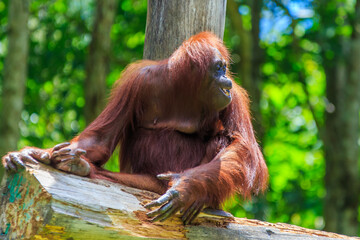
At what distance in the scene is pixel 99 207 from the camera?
2994 mm

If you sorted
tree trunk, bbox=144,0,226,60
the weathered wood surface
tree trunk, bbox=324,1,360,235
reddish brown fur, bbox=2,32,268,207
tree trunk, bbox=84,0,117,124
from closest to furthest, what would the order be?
1. the weathered wood surface
2. reddish brown fur, bbox=2,32,268,207
3. tree trunk, bbox=144,0,226,60
4. tree trunk, bbox=84,0,117,124
5. tree trunk, bbox=324,1,360,235

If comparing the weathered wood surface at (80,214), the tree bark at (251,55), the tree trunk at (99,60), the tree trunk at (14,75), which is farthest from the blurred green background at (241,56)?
the weathered wood surface at (80,214)

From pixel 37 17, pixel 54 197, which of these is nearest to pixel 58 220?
pixel 54 197

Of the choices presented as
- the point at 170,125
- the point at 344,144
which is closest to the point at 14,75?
the point at 170,125

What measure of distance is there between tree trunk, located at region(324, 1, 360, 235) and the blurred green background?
0.24 feet

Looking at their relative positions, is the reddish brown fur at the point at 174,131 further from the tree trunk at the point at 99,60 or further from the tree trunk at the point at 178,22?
the tree trunk at the point at 99,60

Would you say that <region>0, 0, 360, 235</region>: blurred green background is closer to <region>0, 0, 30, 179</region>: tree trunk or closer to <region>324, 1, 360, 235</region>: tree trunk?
<region>324, 1, 360, 235</region>: tree trunk

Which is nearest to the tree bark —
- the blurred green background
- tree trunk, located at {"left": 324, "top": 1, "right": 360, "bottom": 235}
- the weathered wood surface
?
the blurred green background

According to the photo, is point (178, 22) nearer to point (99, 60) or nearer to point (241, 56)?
point (99, 60)

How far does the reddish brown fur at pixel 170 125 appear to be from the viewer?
13.6ft

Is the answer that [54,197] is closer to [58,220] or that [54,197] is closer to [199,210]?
[58,220]

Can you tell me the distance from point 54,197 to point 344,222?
8168 millimetres

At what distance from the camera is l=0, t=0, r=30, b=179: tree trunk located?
26.3ft

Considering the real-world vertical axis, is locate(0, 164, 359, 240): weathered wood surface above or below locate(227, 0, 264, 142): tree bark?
below
